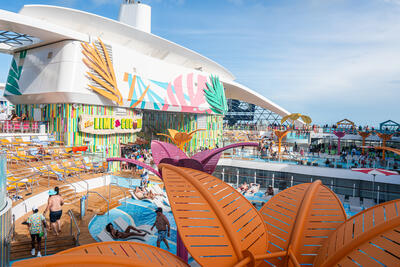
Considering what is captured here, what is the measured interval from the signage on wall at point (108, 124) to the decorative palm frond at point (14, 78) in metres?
5.98

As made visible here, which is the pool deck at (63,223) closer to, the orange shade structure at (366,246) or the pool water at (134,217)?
the pool water at (134,217)

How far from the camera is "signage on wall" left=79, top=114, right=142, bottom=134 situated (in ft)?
53.5

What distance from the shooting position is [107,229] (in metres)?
7.80

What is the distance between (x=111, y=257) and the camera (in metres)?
2.15

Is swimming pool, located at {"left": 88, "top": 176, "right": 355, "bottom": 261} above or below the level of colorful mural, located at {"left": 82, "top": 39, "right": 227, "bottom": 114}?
below

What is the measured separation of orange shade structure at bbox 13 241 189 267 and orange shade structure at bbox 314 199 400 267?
138 cm

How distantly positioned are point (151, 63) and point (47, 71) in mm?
7811

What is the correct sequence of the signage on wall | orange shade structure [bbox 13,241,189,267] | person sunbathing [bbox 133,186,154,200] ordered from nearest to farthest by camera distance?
orange shade structure [bbox 13,241,189,267], person sunbathing [bbox 133,186,154,200], the signage on wall

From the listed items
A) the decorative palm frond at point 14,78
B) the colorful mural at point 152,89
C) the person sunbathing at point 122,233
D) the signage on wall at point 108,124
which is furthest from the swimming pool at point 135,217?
the decorative palm frond at point 14,78

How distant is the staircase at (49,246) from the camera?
6.02m

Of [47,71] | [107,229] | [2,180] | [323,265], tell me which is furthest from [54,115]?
[323,265]

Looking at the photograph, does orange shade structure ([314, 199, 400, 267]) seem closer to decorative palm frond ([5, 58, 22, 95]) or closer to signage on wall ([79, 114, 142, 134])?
signage on wall ([79, 114, 142, 134])

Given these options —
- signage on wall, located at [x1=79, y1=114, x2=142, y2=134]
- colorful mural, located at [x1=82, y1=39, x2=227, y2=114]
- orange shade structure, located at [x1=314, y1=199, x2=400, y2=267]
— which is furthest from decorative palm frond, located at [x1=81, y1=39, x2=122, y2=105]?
orange shade structure, located at [x1=314, y1=199, x2=400, y2=267]

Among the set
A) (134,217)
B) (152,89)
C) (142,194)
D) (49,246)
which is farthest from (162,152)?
(152,89)
